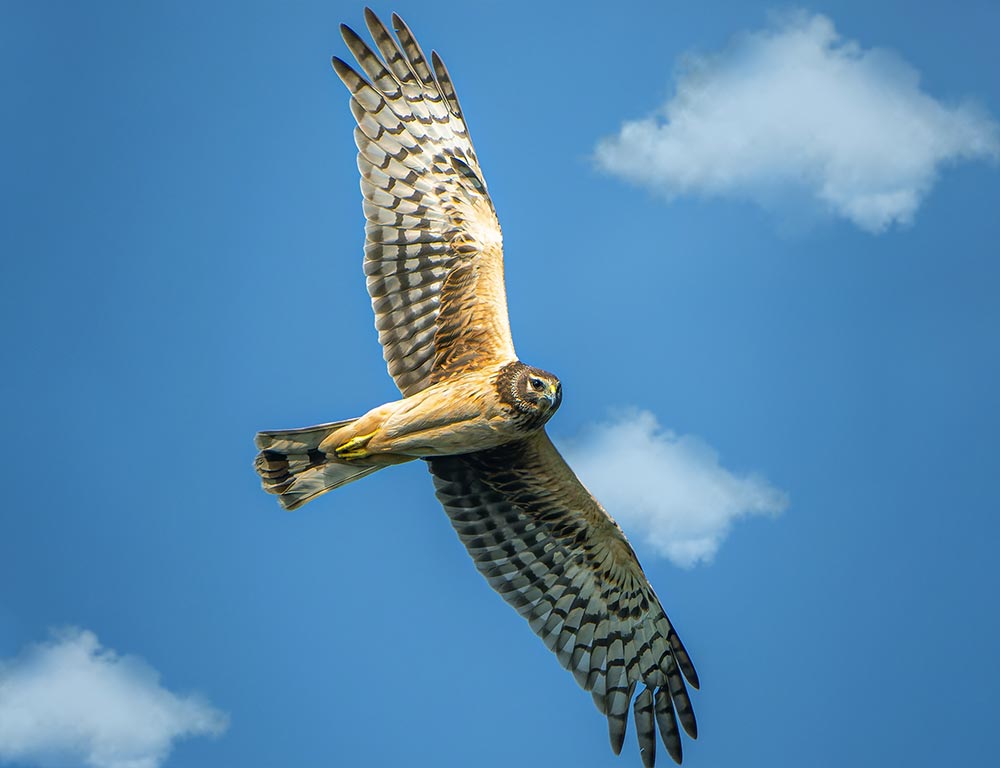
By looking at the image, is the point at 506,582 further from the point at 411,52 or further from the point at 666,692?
the point at 411,52

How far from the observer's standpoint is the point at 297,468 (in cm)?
829

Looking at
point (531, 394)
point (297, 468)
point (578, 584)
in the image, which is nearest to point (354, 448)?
point (297, 468)

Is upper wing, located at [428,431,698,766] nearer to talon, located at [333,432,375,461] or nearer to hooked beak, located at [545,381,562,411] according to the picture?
talon, located at [333,432,375,461]

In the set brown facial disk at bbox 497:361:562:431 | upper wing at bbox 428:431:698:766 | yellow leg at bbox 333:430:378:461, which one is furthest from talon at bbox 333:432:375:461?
brown facial disk at bbox 497:361:562:431

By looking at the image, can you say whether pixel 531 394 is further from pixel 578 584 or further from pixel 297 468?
pixel 578 584

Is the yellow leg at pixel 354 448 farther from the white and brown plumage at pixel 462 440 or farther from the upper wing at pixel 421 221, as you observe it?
the upper wing at pixel 421 221

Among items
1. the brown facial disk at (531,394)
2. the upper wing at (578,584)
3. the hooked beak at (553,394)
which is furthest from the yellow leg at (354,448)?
the hooked beak at (553,394)

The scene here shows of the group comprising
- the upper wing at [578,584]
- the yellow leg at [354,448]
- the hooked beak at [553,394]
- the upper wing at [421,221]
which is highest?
the upper wing at [421,221]

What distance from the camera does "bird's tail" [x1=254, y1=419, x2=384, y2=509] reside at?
8.20m

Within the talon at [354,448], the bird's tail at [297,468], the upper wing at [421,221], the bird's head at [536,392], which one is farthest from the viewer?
the upper wing at [421,221]

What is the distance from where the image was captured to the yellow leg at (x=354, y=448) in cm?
798

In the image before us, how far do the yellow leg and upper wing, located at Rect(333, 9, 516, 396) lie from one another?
0.55m

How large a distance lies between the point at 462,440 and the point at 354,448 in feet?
2.21

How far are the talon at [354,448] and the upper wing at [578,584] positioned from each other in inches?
27.3
